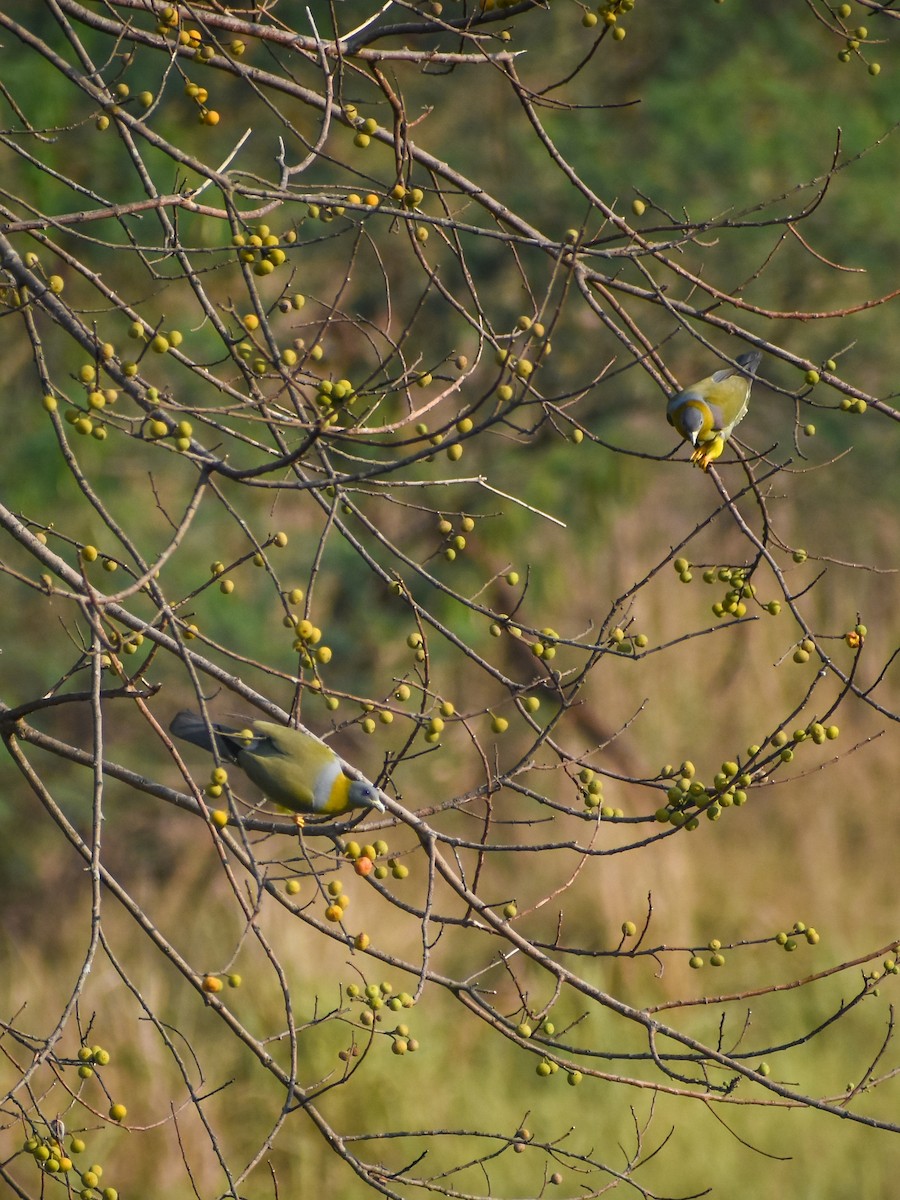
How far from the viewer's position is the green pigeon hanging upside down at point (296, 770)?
2.34 meters

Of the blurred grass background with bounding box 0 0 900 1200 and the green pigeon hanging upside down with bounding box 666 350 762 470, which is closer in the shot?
the green pigeon hanging upside down with bounding box 666 350 762 470

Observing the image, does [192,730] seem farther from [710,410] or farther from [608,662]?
[608,662]

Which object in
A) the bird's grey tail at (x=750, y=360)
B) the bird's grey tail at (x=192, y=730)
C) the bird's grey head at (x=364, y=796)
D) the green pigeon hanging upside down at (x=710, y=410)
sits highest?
the bird's grey tail at (x=750, y=360)

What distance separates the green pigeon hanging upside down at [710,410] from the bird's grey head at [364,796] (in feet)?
2.68

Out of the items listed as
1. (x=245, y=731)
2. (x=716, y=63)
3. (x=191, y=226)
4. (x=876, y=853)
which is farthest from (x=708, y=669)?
(x=245, y=731)

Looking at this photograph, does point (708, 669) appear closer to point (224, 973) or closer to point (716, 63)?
point (716, 63)

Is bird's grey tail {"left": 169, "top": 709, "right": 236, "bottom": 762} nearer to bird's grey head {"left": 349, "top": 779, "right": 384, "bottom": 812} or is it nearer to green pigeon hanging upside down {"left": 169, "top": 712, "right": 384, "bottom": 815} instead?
green pigeon hanging upside down {"left": 169, "top": 712, "right": 384, "bottom": 815}

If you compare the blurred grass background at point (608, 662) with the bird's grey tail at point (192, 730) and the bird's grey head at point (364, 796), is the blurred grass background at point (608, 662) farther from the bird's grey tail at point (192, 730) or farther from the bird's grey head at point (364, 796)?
the bird's grey head at point (364, 796)

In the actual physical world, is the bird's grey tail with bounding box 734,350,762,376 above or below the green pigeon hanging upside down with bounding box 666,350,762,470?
above

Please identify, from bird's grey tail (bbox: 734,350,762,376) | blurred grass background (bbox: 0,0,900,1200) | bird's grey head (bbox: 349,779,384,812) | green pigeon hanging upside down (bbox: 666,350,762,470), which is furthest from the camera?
blurred grass background (bbox: 0,0,900,1200)

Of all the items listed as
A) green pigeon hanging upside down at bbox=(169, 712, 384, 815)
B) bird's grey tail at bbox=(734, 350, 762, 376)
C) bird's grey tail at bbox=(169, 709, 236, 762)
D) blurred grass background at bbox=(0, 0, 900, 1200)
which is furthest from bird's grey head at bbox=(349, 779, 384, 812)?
blurred grass background at bbox=(0, 0, 900, 1200)

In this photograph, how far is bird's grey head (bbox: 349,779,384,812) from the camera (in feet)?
7.54

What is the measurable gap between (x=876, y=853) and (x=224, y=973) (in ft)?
28.2

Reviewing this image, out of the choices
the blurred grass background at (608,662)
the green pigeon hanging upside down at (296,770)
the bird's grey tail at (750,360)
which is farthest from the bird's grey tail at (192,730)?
the blurred grass background at (608,662)
